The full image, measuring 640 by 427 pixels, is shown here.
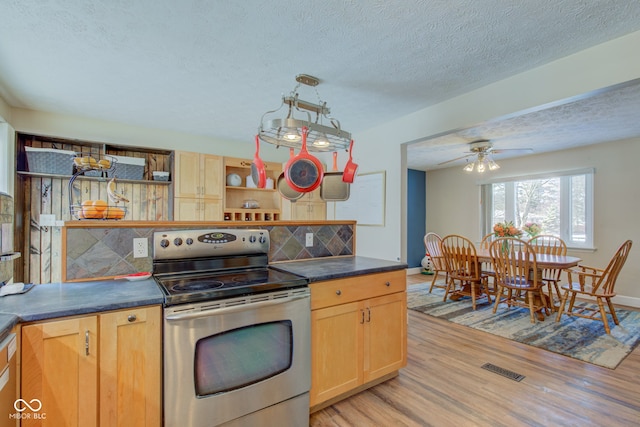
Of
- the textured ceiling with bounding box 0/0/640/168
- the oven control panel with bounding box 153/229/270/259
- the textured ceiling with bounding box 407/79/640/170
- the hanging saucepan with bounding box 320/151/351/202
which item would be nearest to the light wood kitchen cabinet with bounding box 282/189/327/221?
the textured ceiling with bounding box 407/79/640/170

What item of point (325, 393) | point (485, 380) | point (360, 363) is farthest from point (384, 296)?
point (485, 380)

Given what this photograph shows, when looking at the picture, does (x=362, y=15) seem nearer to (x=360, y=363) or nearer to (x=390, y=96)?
(x=390, y=96)

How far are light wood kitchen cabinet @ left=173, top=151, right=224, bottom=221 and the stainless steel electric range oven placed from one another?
7.48 ft

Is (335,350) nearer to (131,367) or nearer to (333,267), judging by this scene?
(333,267)

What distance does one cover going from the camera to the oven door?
137 centimetres

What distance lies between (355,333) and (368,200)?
217 centimetres

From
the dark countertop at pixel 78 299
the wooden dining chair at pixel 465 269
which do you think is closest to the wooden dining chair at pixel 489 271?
the wooden dining chair at pixel 465 269

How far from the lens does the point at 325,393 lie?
1870 mm

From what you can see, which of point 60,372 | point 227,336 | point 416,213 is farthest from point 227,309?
point 416,213

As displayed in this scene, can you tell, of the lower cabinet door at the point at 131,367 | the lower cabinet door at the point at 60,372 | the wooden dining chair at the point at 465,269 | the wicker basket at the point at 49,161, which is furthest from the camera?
the wooden dining chair at the point at 465,269

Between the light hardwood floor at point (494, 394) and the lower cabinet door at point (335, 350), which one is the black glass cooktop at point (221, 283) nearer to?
the lower cabinet door at point (335, 350)

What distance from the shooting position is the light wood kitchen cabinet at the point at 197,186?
12.8 ft

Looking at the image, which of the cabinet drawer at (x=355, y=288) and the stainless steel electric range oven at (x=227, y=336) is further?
the cabinet drawer at (x=355, y=288)

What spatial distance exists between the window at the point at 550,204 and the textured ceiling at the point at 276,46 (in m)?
3.48
